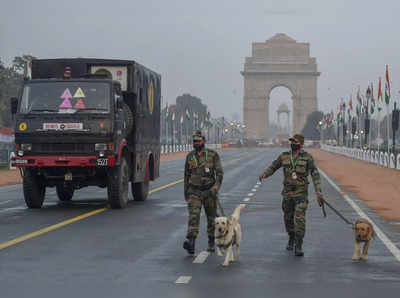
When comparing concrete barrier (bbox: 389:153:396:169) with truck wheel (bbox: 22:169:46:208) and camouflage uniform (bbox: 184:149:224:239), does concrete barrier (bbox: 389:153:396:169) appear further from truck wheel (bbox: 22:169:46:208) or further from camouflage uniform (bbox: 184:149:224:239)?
camouflage uniform (bbox: 184:149:224:239)

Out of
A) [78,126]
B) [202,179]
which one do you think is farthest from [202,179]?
[78,126]

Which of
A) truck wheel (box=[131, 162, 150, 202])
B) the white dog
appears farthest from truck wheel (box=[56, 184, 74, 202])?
the white dog

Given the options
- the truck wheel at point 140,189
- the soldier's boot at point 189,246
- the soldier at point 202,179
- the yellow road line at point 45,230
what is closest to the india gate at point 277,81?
the truck wheel at point 140,189

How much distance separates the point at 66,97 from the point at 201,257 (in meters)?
8.18

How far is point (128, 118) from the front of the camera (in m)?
20.5

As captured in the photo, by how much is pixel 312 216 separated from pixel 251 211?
69.2 inches

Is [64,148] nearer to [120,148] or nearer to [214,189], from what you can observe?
[120,148]

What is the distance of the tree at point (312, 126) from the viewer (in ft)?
584

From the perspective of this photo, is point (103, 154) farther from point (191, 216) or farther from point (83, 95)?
point (191, 216)

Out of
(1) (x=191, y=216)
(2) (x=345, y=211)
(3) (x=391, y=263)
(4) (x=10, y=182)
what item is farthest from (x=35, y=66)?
(4) (x=10, y=182)

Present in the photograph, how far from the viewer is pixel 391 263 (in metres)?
11.8

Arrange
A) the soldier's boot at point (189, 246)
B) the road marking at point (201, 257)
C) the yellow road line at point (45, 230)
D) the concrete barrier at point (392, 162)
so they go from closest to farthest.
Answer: the road marking at point (201, 257) < the soldier's boot at point (189, 246) < the yellow road line at point (45, 230) < the concrete barrier at point (392, 162)

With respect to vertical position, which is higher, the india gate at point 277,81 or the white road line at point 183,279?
the india gate at point 277,81

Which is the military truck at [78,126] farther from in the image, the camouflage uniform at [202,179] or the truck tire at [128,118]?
the camouflage uniform at [202,179]
